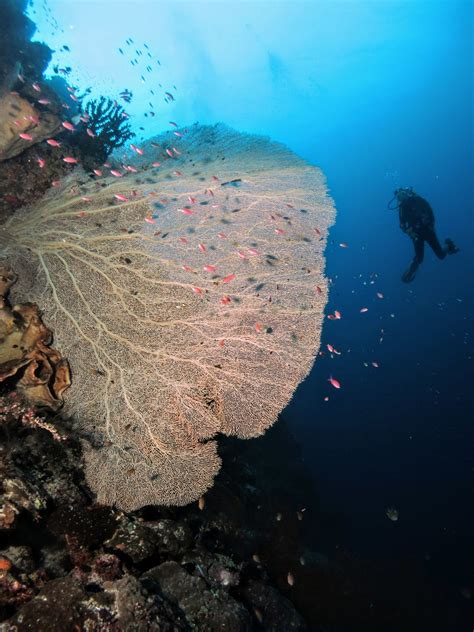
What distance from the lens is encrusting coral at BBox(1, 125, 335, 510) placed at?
3.50 meters

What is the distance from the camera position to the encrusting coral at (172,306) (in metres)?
3.50

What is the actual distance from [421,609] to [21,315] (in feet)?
39.2

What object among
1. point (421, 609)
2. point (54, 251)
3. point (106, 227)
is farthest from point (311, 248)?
point (421, 609)

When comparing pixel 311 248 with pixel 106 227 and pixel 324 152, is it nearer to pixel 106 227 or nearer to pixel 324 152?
pixel 106 227

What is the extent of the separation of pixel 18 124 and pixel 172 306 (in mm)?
3479

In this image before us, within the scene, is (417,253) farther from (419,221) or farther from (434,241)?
(419,221)

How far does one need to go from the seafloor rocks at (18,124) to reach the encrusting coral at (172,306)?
73cm

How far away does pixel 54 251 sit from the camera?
432cm

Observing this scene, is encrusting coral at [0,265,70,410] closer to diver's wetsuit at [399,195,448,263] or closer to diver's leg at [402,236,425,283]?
diver's wetsuit at [399,195,448,263]

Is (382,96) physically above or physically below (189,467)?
above

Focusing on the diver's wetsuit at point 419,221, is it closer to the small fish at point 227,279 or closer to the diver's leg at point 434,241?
the diver's leg at point 434,241

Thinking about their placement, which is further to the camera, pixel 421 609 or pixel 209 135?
pixel 421 609

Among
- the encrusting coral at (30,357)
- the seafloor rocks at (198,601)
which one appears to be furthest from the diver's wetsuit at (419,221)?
the encrusting coral at (30,357)

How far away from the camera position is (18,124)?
4.50m
